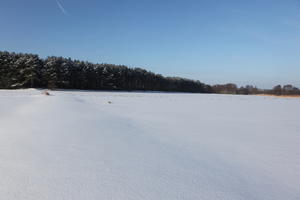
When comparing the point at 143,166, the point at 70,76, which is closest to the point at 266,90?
the point at 70,76

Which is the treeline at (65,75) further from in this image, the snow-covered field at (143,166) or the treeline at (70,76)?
the snow-covered field at (143,166)

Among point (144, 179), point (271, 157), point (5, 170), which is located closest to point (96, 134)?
point (5, 170)

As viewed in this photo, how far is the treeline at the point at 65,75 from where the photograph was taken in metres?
29.9

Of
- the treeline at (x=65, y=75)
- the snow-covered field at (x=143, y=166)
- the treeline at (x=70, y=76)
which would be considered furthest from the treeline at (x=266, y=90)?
the snow-covered field at (x=143, y=166)

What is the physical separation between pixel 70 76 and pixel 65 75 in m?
1.14

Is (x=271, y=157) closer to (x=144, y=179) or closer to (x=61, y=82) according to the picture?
(x=144, y=179)

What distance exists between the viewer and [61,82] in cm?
3291

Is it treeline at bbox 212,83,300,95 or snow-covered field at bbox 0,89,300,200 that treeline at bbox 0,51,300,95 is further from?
snow-covered field at bbox 0,89,300,200

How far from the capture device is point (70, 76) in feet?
113

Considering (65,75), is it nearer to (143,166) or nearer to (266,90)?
(143,166)

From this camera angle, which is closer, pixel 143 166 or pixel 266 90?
pixel 143 166

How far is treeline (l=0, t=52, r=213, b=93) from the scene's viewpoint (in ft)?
98.1

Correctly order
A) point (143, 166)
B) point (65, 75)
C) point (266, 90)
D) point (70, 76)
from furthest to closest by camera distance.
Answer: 1. point (266, 90)
2. point (70, 76)
3. point (65, 75)
4. point (143, 166)

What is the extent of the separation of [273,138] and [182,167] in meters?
2.63
